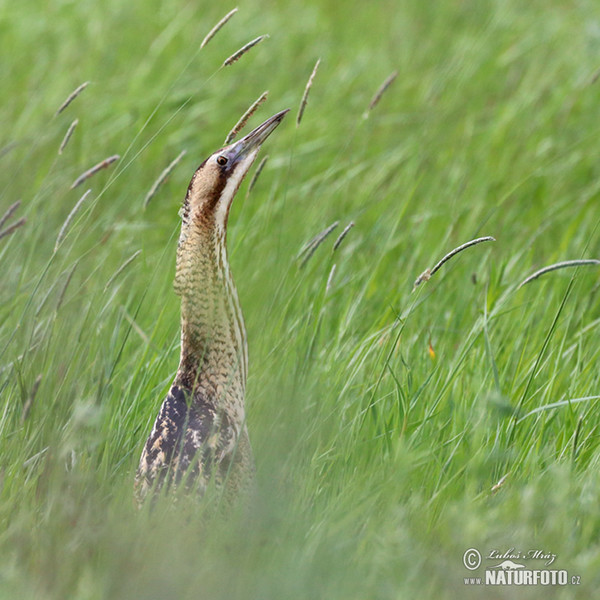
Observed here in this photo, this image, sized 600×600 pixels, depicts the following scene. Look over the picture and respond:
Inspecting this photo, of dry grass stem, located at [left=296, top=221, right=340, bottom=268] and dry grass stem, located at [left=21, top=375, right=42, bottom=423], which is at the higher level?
dry grass stem, located at [left=296, top=221, right=340, bottom=268]

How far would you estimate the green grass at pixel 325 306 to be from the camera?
277 cm

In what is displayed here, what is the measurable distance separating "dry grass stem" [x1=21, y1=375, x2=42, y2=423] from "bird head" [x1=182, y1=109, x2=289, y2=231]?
634 millimetres

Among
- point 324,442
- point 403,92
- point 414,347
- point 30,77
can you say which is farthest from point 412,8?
point 324,442

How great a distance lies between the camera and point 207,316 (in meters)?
3.10

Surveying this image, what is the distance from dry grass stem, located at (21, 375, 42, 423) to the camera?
2.94 metres

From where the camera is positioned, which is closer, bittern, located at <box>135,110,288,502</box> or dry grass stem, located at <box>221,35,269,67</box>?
bittern, located at <box>135,110,288,502</box>

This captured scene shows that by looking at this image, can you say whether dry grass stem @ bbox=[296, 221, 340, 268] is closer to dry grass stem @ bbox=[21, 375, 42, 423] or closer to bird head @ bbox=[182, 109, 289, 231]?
bird head @ bbox=[182, 109, 289, 231]

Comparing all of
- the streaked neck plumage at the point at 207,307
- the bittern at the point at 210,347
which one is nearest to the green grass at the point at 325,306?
the bittern at the point at 210,347

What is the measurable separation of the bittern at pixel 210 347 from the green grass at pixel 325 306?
0.45ft

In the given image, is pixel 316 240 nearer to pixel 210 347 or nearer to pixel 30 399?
pixel 210 347

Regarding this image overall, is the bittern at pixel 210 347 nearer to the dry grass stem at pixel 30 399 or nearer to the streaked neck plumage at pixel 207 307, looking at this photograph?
the streaked neck plumage at pixel 207 307

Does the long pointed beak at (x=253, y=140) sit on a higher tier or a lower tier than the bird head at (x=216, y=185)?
higher

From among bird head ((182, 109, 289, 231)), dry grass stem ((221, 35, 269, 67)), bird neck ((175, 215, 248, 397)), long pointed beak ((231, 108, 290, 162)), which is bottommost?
bird neck ((175, 215, 248, 397))

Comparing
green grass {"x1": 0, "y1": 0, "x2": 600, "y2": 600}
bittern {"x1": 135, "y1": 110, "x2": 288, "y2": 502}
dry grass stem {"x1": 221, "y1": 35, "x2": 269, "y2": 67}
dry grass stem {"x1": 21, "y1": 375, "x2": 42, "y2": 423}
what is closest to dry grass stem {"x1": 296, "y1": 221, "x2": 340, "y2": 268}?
green grass {"x1": 0, "y1": 0, "x2": 600, "y2": 600}
